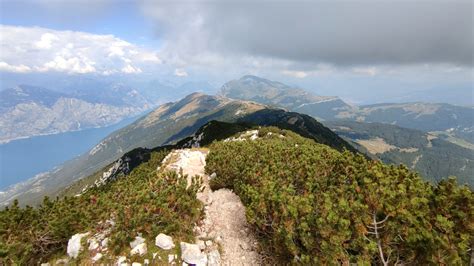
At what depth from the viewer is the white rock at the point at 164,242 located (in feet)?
56.9

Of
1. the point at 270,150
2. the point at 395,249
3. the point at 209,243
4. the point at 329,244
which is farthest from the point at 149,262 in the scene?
the point at 270,150

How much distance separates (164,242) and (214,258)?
3.39m

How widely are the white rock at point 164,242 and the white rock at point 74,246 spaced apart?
482 centimetres

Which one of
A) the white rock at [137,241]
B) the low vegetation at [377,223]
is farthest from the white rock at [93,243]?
the low vegetation at [377,223]

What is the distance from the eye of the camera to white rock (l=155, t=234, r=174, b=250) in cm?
1734

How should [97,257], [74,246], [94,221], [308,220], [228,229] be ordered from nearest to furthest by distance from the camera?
[308,220] < [97,257] < [74,246] < [94,221] < [228,229]

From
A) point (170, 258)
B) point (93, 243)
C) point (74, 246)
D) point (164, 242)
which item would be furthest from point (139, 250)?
point (74, 246)

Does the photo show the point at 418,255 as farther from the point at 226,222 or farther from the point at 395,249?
the point at 226,222

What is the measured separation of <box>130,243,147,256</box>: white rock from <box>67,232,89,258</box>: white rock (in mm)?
3525

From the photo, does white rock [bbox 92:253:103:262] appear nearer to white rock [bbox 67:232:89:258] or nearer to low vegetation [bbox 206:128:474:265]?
white rock [bbox 67:232:89:258]

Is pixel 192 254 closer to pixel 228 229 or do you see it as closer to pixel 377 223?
pixel 228 229

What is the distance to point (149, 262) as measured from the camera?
16.4m

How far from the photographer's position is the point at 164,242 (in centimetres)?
1744

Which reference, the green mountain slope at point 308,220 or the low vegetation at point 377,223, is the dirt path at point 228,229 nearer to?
the green mountain slope at point 308,220
